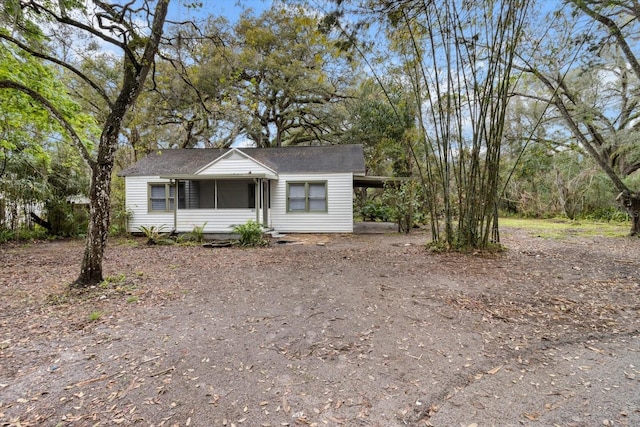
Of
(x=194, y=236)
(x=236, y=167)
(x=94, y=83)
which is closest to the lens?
(x=94, y=83)

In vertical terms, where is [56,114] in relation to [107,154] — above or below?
above

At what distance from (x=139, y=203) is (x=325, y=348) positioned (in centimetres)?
1149

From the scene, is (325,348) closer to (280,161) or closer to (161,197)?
(280,161)

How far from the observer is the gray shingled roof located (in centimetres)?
1177

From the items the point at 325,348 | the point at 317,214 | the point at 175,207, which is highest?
the point at 175,207

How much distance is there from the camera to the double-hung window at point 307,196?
11.8 m

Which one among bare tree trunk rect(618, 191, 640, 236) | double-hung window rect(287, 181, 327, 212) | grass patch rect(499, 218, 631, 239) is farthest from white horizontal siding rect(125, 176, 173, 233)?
bare tree trunk rect(618, 191, 640, 236)

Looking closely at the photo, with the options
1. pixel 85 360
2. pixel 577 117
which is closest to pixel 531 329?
pixel 85 360

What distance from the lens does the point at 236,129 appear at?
17.3 metres

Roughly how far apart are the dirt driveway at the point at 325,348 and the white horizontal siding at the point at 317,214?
6.32 metres

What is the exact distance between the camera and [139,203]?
38.7 ft

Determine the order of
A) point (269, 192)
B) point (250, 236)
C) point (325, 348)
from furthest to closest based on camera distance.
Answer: point (269, 192) → point (250, 236) → point (325, 348)

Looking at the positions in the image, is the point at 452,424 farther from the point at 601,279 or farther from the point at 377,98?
the point at 377,98

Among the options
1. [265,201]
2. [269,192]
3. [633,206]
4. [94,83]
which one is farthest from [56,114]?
[633,206]
